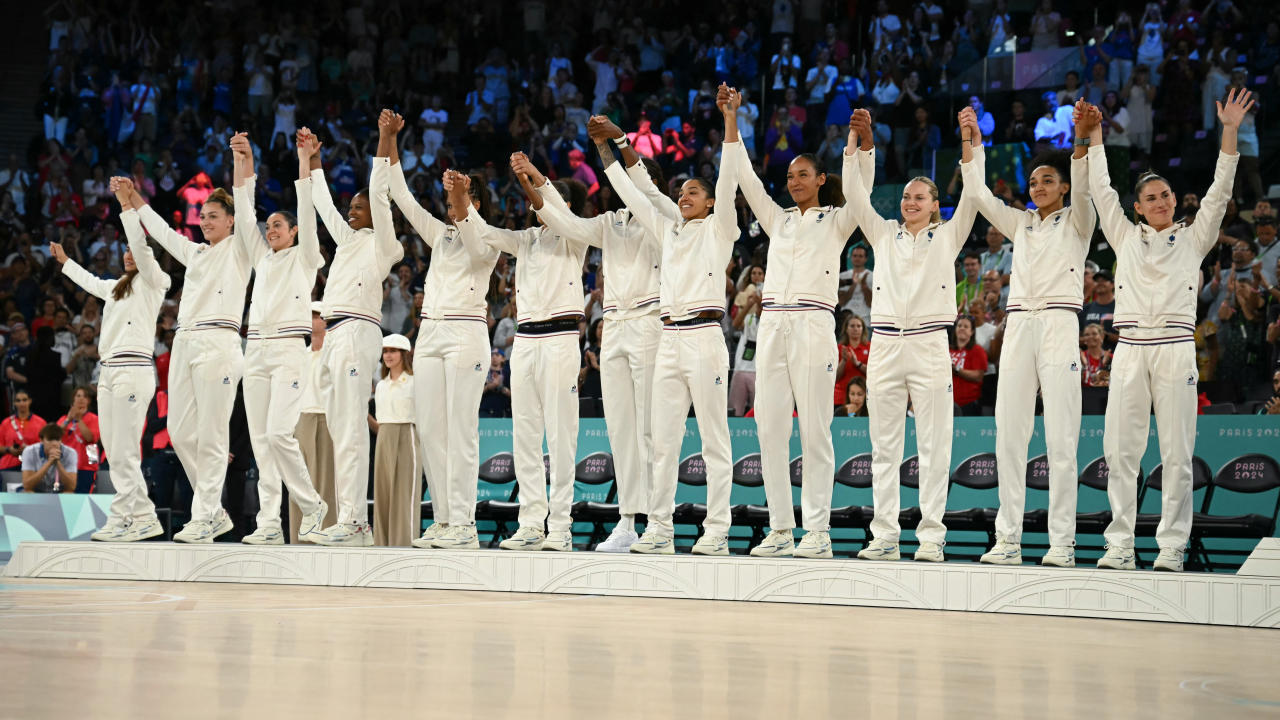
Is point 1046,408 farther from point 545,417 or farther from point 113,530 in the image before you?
point 113,530

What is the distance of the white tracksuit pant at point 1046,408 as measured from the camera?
23.9 ft

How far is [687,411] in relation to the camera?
312 inches

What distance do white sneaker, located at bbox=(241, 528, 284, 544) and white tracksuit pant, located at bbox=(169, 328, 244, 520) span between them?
0.40 metres

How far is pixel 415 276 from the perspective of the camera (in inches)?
576

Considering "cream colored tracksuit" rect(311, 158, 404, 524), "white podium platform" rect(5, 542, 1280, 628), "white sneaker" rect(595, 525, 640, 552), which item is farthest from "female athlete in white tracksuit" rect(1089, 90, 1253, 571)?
"cream colored tracksuit" rect(311, 158, 404, 524)

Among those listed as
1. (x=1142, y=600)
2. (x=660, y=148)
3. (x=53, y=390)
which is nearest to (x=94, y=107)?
(x=53, y=390)

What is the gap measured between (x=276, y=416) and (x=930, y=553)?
174 inches

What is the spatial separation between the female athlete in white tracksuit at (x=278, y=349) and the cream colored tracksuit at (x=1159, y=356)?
5120 mm

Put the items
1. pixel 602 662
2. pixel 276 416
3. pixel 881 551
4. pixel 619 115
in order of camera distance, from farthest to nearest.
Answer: pixel 619 115
pixel 276 416
pixel 881 551
pixel 602 662

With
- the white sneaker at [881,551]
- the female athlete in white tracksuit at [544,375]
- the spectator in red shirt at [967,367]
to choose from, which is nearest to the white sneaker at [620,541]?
the female athlete in white tracksuit at [544,375]

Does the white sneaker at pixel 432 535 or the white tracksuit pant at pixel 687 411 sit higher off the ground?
the white tracksuit pant at pixel 687 411

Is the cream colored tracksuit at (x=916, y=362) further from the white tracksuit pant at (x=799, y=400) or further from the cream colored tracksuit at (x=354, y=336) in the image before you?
the cream colored tracksuit at (x=354, y=336)

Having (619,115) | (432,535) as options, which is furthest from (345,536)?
(619,115)

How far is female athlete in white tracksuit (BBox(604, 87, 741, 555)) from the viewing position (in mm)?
7867
